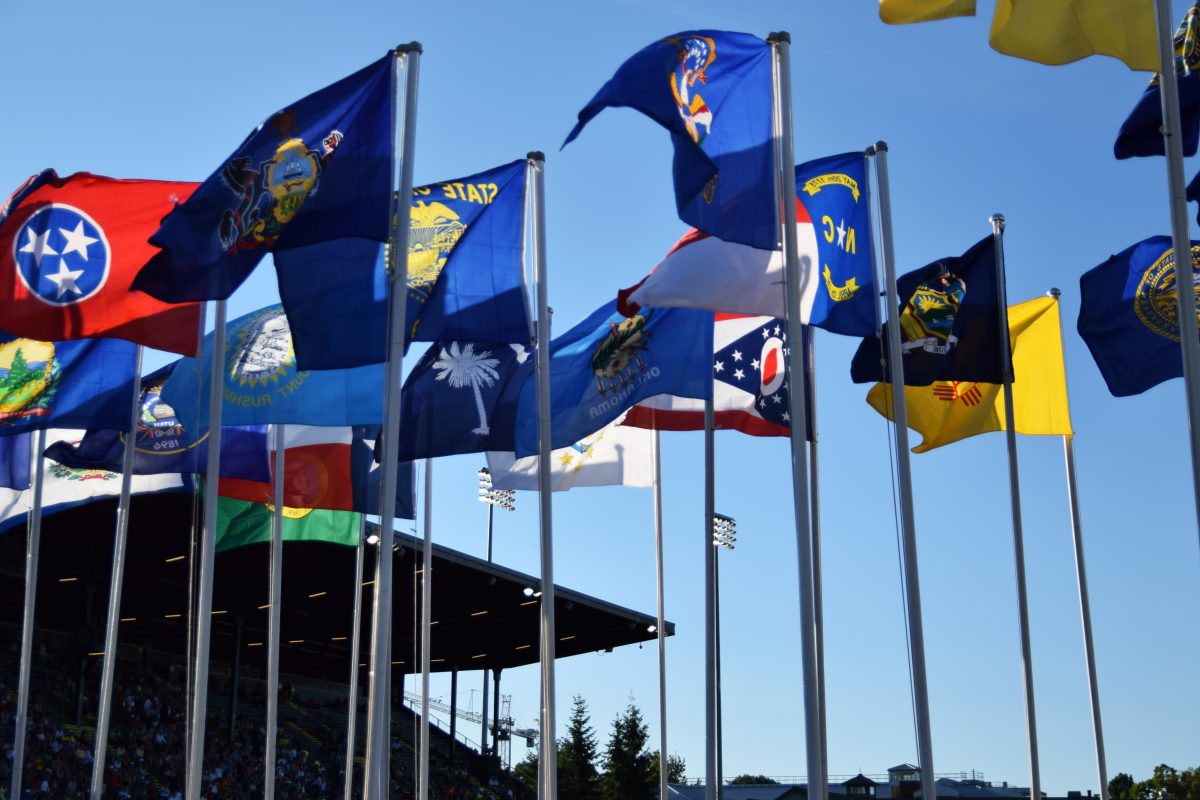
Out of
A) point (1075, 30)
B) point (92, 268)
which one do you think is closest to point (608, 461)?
point (92, 268)

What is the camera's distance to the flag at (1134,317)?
18.5 metres

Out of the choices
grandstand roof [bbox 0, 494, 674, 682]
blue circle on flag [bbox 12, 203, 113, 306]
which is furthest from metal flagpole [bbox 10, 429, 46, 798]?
grandstand roof [bbox 0, 494, 674, 682]

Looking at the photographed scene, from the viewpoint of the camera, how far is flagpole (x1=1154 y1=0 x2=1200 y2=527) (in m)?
13.9

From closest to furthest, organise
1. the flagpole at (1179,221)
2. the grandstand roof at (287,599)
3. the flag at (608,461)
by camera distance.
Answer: the flagpole at (1179,221), the flag at (608,461), the grandstand roof at (287,599)

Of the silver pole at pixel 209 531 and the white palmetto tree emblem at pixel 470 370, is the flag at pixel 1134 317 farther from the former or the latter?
the silver pole at pixel 209 531

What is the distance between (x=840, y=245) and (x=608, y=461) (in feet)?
24.8

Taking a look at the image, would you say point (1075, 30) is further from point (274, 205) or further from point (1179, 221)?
point (274, 205)

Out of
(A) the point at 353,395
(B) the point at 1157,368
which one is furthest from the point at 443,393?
(B) the point at 1157,368

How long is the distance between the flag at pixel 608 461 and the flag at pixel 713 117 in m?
8.15

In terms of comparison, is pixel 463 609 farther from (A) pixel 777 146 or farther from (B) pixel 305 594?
(A) pixel 777 146

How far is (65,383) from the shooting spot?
22844 mm

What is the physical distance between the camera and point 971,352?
2030cm

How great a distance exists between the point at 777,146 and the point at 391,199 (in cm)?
440

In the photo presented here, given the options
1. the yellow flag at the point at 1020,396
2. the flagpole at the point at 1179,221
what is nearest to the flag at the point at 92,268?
the yellow flag at the point at 1020,396
